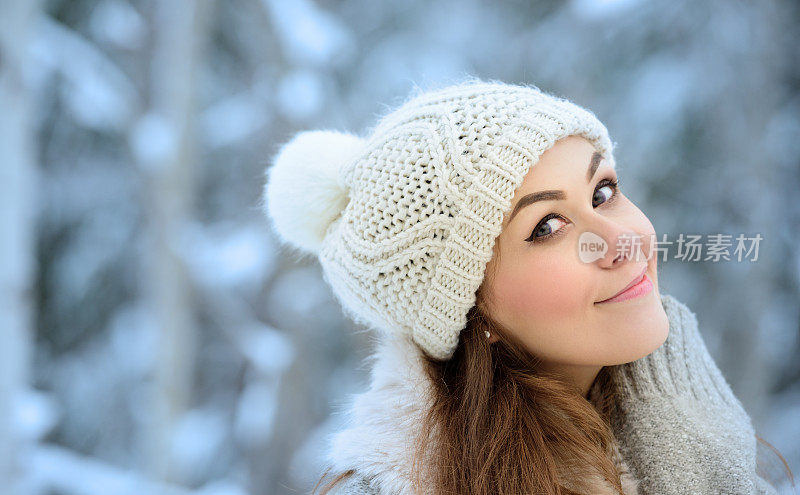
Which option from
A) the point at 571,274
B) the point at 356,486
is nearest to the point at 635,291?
the point at 571,274

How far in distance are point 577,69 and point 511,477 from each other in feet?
10.5

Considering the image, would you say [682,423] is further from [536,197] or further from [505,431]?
[536,197]

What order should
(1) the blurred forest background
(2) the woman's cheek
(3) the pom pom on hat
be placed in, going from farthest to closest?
(1) the blurred forest background, (3) the pom pom on hat, (2) the woman's cheek

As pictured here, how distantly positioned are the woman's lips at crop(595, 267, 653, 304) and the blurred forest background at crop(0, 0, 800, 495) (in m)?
2.31

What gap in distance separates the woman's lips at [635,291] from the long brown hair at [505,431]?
0.77 ft

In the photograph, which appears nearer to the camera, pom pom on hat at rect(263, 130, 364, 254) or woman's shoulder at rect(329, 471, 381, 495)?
woman's shoulder at rect(329, 471, 381, 495)

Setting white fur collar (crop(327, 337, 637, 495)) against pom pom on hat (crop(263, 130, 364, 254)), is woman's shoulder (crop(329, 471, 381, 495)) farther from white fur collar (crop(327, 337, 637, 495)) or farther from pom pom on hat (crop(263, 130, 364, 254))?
pom pom on hat (crop(263, 130, 364, 254))

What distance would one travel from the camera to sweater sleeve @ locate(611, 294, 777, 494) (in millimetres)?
1174

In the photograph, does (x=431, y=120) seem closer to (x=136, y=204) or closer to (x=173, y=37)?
(x=173, y=37)

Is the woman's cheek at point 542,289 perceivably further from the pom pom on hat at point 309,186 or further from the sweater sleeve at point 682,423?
the pom pom on hat at point 309,186

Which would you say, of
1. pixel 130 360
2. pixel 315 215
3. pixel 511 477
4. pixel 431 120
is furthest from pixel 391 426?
pixel 130 360

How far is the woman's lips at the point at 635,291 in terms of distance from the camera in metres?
1.14

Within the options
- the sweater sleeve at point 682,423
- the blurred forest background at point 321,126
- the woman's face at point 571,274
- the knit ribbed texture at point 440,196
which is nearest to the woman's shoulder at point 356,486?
the knit ribbed texture at point 440,196

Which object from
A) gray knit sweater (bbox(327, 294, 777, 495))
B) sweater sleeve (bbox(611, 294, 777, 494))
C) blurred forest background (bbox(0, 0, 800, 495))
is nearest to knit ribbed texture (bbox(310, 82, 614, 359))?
gray knit sweater (bbox(327, 294, 777, 495))
